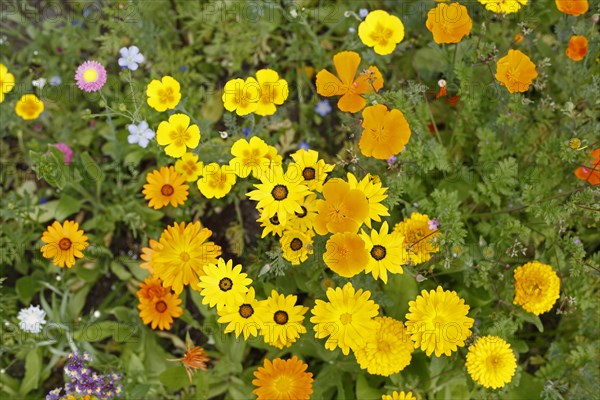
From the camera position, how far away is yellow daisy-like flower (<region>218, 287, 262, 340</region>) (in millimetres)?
2305

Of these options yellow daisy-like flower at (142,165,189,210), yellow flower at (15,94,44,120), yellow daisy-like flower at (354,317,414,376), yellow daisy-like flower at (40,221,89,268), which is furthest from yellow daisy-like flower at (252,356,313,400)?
yellow flower at (15,94,44,120)

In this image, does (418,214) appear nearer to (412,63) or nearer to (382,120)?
(382,120)

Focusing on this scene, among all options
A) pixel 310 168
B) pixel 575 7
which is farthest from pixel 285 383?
pixel 575 7

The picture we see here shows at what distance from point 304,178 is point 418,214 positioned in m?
0.60

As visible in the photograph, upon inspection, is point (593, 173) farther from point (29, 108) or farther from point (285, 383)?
point (29, 108)

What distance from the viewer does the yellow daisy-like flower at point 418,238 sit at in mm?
2410

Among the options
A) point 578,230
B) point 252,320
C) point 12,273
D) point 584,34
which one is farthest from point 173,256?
point 584,34

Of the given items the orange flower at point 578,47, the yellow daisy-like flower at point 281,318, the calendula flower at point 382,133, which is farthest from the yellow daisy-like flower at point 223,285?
→ the orange flower at point 578,47

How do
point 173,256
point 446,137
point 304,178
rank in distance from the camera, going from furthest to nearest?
point 446,137 → point 173,256 → point 304,178

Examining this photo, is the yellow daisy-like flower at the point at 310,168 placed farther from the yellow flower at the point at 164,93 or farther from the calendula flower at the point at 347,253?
the yellow flower at the point at 164,93

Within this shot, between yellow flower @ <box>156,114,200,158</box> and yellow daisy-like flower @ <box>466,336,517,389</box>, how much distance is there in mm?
1536

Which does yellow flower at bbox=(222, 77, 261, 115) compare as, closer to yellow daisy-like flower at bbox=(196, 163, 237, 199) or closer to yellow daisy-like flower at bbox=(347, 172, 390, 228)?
yellow daisy-like flower at bbox=(196, 163, 237, 199)

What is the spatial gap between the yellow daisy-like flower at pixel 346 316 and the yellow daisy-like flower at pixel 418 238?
27 cm

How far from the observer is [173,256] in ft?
8.20
